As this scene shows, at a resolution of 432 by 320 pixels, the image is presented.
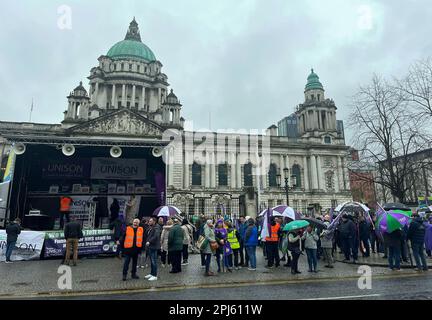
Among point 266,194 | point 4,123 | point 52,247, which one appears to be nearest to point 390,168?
point 52,247

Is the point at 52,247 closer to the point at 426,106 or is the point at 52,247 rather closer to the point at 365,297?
the point at 365,297

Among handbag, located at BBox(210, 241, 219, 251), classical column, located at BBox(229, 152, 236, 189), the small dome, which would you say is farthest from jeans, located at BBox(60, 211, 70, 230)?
the small dome

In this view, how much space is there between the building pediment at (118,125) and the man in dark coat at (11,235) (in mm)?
31498

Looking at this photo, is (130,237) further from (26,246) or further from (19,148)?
(19,148)

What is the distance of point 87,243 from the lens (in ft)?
45.5

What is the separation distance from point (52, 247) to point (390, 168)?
21438mm

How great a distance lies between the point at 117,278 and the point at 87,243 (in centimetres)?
554

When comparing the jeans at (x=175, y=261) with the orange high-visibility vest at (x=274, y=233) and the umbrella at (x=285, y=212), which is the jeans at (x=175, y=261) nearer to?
the orange high-visibility vest at (x=274, y=233)

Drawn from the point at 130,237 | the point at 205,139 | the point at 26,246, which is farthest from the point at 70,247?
the point at 205,139

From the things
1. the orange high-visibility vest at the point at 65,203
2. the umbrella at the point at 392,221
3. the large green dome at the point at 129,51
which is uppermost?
the large green dome at the point at 129,51

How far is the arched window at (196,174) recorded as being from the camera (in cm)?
5175

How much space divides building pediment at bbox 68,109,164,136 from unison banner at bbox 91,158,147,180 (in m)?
27.0

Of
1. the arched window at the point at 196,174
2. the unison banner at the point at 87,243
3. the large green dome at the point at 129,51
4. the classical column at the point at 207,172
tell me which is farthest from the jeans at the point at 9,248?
the large green dome at the point at 129,51

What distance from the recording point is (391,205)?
13266 mm
